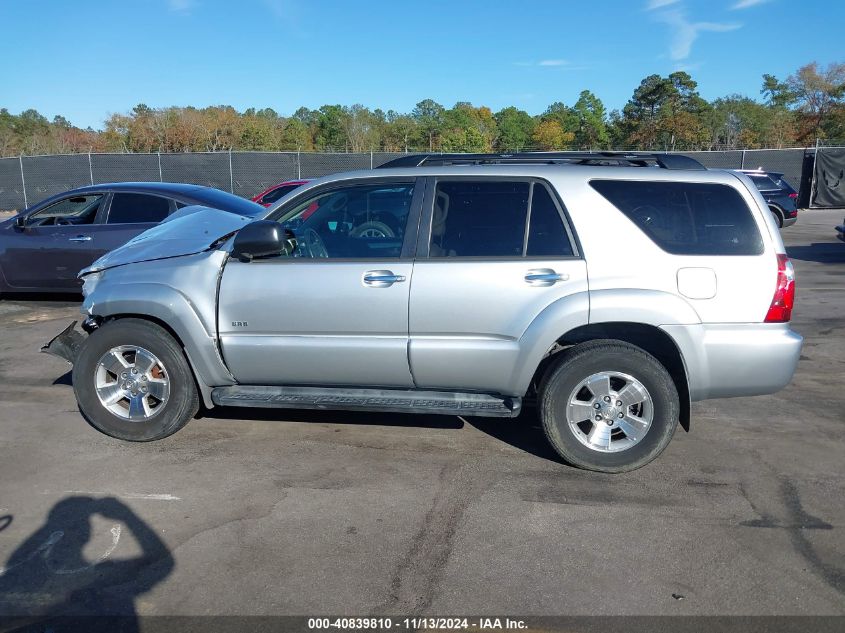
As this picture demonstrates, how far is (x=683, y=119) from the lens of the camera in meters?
48.4

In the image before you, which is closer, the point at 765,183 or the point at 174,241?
the point at 174,241

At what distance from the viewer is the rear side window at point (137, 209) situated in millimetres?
9211

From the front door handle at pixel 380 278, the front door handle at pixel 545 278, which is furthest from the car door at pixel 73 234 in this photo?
the front door handle at pixel 545 278

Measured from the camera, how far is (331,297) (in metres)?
4.68

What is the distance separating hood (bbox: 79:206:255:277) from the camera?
508cm

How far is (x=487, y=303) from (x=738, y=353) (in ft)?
5.14

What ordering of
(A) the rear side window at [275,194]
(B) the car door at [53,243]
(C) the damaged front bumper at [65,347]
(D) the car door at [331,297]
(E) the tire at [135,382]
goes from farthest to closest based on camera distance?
(A) the rear side window at [275,194] → (B) the car door at [53,243] → (C) the damaged front bumper at [65,347] → (E) the tire at [135,382] → (D) the car door at [331,297]

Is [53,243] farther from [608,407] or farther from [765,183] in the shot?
[765,183]

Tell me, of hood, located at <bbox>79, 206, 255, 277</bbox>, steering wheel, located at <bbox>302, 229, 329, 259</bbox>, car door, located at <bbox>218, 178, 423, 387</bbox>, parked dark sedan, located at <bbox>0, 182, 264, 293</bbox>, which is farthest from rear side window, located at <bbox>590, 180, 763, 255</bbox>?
parked dark sedan, located at <bbox>0, 182, 264, 293</bbox>

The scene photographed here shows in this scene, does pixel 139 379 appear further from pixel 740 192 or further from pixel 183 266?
pixel 740 192

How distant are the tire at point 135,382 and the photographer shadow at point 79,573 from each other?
3.25 feet

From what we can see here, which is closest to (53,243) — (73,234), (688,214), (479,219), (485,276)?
(73,234)

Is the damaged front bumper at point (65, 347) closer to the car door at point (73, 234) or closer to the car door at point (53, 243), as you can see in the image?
the car door at point (73, 234)

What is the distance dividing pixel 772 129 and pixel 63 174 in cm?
5061
